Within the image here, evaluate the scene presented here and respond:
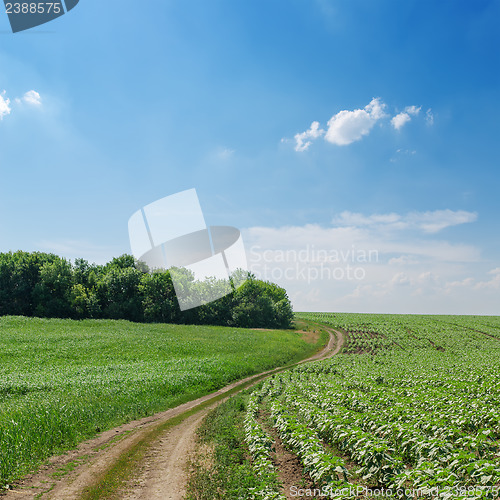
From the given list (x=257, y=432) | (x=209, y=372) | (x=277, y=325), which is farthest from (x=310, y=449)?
(x=277, y=325)

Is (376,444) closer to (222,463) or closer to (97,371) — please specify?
(222,463)

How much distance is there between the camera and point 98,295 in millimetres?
64125

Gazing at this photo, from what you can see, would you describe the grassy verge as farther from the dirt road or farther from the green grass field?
the green grass field

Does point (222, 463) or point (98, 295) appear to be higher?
point (98, 295)

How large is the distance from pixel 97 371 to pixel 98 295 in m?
42.7

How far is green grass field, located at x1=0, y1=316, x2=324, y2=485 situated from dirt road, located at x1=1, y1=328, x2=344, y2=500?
2.41 feet

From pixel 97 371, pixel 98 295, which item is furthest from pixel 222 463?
pixel 98 295

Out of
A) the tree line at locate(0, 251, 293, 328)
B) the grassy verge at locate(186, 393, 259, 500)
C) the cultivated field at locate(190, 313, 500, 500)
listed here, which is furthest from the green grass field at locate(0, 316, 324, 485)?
the tree line at locate(0, 251, 293, 328)

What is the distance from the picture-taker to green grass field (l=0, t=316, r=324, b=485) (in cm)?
1223

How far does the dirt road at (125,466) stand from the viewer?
27.8ft

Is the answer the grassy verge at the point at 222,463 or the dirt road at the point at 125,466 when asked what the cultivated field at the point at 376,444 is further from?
the dirt road at the point at 125,466

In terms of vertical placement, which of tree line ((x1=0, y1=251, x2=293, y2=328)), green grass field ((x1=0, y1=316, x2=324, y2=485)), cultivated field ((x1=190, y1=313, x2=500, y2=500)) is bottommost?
cultivated field ((x1=190, y1=313, x2=500, y2=500))

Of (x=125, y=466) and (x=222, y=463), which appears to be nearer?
(x=222, y=463)

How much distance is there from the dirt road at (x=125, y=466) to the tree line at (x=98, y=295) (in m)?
51.0
